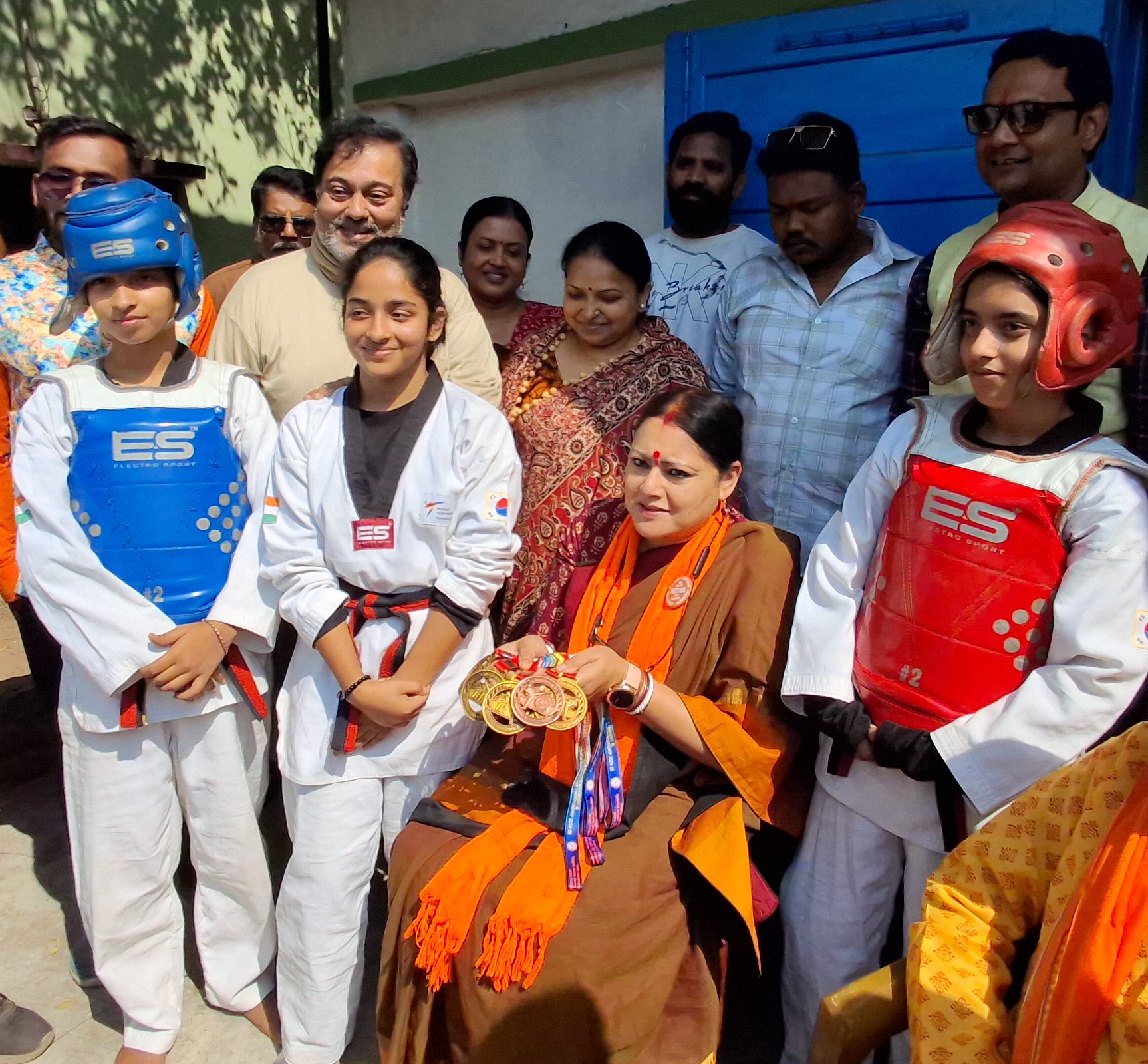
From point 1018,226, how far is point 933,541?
26.7 inches

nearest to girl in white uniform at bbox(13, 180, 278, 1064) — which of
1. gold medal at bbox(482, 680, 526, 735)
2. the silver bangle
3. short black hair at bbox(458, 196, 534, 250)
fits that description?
gold medal at bbox(482, 680, 526, 735)

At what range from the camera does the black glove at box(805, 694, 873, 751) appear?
2.12 m

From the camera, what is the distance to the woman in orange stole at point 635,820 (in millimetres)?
2006

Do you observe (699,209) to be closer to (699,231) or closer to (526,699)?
(699,231)

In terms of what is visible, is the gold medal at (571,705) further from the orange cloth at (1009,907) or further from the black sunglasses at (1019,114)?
the black sunglasses at (1019,114)

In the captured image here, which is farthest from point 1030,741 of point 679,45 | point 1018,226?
point 679,45

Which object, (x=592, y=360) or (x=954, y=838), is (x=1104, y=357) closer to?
(x=954, y=838)

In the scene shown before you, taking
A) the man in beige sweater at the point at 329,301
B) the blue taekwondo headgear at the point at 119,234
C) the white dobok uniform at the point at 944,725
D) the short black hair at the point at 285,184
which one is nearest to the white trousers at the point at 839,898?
the white dobok uniform at the point at 944,725

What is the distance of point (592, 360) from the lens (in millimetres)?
2967

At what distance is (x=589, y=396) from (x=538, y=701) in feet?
3.67

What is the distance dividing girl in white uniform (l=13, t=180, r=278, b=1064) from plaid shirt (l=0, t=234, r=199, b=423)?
0.70ft

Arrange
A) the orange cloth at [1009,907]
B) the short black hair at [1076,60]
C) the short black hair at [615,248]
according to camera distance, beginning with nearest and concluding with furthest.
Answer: the orange cloth at [1009,907]
the short black hair at [1076,60]
the short black hair at [615,248]

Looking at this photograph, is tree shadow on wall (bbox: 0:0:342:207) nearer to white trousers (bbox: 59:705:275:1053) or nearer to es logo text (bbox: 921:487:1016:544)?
white trousers (bbox: 59:705:275:1053)

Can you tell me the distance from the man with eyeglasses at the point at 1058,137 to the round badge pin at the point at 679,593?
865 millimetres
